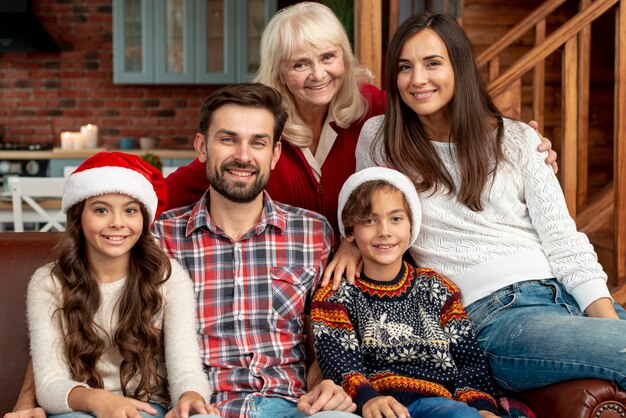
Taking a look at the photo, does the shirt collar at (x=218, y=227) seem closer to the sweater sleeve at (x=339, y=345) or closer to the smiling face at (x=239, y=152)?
the smiling face at (x=239, y=152)

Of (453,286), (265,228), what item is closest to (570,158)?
(453,286)

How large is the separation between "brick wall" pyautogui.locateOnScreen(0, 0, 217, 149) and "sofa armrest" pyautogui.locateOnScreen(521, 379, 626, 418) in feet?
18.4

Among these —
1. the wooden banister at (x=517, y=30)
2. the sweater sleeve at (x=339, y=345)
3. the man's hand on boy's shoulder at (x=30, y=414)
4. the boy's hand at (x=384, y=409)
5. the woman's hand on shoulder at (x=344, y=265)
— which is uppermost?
the wooden banister at (x=517, y=30)

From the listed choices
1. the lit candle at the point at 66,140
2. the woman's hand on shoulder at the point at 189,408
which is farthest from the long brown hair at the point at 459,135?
the lit candle at the point at 66,140

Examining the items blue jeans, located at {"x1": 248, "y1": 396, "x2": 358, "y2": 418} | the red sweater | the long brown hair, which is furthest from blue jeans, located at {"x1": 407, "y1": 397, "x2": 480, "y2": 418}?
the red sweater

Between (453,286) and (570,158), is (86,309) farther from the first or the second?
(570,158)

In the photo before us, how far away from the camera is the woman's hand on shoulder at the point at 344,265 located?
2.09 metres

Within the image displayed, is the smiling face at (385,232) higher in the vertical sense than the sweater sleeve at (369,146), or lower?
lower

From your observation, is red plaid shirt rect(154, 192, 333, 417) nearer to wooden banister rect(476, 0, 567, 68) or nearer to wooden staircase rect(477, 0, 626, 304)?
wooden staircase rect(477, 0, 626, 304)

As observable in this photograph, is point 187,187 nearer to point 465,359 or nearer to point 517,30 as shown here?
point 465,359

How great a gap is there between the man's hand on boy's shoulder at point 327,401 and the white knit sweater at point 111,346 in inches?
9.7

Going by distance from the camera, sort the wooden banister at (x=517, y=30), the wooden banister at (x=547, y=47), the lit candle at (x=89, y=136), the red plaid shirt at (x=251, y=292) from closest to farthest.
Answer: the red plaid shirt at (x=251, y=292) → the wooden banister at (x=547, y=47) → the wooden banister at (x=517, y=30) → the lit candle at (x=89, y=136)

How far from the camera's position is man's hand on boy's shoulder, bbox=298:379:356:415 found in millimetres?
1787

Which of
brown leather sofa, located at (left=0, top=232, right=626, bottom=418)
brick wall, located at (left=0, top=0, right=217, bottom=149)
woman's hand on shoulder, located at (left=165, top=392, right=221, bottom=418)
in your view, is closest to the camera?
woman's hand on shoulder, located at (left=165, top=392, right=221, bottom=418)
